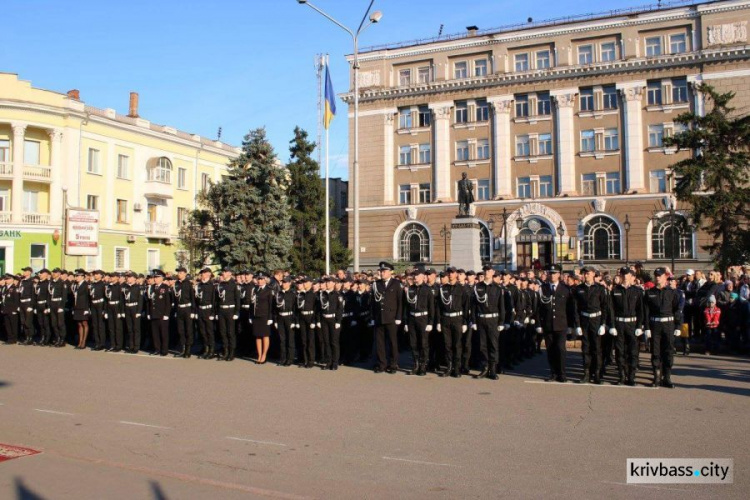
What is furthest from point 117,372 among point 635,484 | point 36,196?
point 36,196

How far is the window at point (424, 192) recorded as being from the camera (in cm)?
4924

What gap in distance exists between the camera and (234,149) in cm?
5328

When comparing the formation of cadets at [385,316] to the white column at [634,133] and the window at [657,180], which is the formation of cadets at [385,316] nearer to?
the white column at [634,133]

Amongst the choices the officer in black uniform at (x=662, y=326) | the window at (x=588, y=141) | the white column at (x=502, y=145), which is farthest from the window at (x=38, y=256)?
the officer in black uniform at (x=662, y=326)

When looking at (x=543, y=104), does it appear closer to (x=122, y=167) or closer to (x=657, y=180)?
(x=657, y=180)

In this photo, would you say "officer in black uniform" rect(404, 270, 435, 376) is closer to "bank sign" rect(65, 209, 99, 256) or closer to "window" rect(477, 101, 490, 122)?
"bank sign" rect(65, 209, 99, 256)

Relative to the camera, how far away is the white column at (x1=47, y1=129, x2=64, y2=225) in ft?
127

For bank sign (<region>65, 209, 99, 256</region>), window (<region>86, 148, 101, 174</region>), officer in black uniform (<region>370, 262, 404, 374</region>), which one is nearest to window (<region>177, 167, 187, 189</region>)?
window (<region>86, 148, 101, 174</region>)

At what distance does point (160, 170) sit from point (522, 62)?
26.2 m

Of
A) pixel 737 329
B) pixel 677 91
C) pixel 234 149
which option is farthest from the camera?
pixel 234 149

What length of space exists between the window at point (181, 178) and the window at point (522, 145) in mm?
23809

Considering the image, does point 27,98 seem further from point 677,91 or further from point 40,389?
point 677,91

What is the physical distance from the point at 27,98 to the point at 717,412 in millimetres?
39720

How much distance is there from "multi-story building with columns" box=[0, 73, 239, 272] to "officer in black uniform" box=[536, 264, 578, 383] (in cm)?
2837
